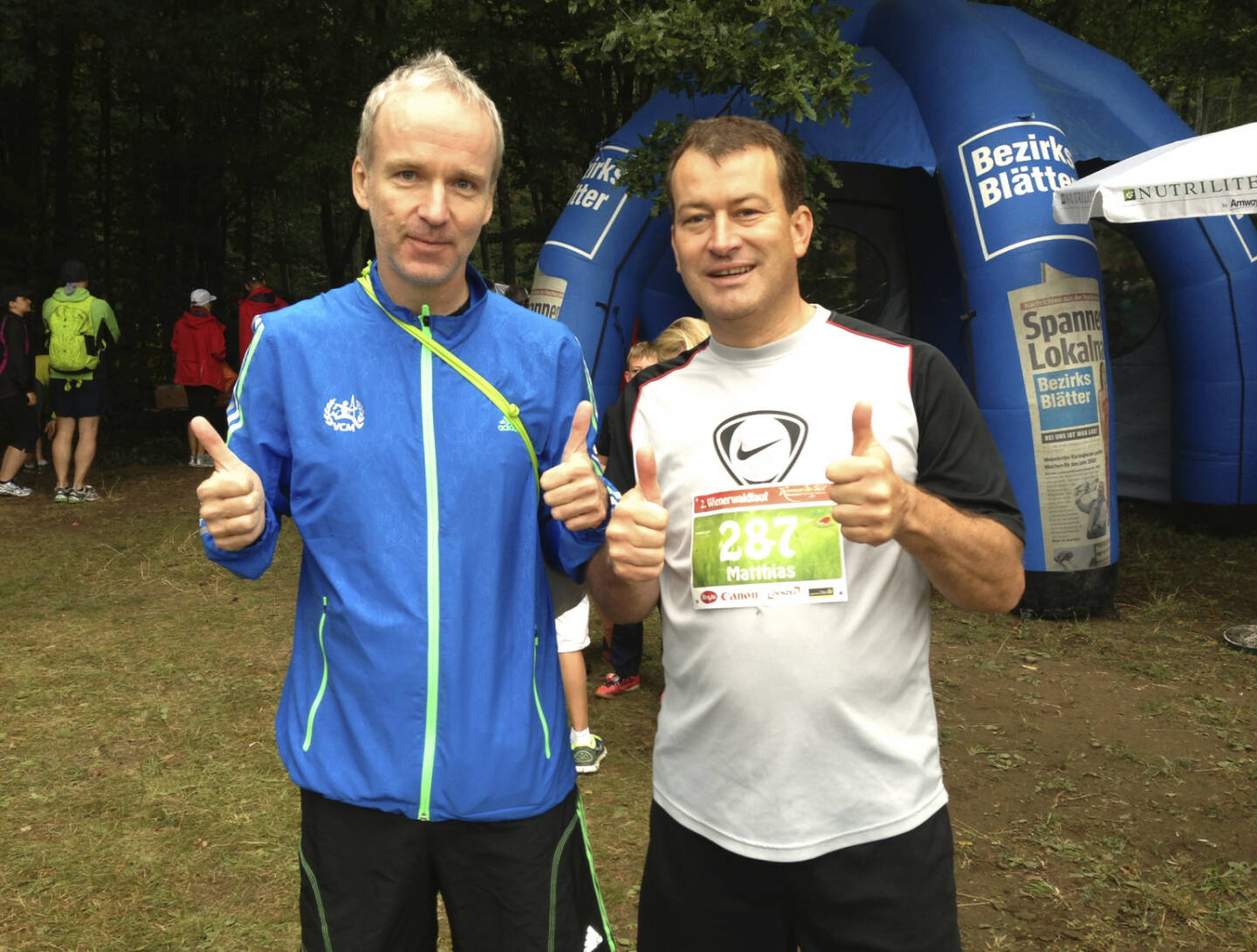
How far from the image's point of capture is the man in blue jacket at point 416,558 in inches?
70.8

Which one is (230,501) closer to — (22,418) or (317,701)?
(317,701)

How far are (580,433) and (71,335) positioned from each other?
31.8 ft

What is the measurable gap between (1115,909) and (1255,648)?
3381 mm

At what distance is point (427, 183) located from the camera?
1.81m

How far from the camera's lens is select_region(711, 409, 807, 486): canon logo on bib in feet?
6.23

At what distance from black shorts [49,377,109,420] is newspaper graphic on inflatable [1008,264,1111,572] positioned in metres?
8.32

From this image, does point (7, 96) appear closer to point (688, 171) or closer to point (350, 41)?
point (350, 41)

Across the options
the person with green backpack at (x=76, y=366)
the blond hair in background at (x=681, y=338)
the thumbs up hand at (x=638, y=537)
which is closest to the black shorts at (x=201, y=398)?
the person with green backpack at (x=76, y=366)

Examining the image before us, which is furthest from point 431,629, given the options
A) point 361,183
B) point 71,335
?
point 71,335

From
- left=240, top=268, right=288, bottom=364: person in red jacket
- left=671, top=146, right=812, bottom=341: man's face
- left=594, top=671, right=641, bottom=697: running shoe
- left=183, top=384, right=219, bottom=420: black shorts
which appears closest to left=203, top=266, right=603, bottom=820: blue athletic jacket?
left=671, top=146, right=812, bottom=341: man's face

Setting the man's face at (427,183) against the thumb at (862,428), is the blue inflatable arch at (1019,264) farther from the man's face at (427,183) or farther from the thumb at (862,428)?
the man's face at (427,183)

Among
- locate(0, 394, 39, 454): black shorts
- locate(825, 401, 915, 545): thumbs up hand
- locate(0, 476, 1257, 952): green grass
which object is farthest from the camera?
locate(0, 394, 39, 454): black shorts

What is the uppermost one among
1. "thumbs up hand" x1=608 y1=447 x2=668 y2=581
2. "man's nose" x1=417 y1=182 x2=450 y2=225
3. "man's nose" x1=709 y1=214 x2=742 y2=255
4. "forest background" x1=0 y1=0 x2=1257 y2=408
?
"forest background" x1=0 y1=0 x2=1257 y2=408

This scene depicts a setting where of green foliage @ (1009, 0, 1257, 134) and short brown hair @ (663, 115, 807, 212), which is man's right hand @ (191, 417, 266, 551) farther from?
green foliage @ (1009, 0, 1257, 134)
